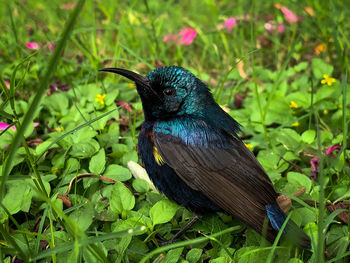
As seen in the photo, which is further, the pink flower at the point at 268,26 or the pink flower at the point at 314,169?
the pink flower at the point at 268,26

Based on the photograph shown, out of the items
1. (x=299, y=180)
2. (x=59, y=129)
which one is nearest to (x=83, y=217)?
(x=59, y=129)

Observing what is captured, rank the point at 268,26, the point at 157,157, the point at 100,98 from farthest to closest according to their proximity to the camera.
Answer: the point at 268,26 → the point at 100,98 → the point at 157,157

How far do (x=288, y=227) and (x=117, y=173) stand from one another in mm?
1145

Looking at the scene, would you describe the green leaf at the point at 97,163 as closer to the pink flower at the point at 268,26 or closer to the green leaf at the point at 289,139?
the green leaf at the point at 289,139

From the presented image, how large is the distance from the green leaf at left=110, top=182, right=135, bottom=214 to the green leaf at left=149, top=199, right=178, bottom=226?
5.8 inches

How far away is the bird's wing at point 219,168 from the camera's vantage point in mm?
2406

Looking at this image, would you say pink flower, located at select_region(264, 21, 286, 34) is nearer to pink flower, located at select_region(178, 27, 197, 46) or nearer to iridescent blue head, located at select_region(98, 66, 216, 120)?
pink flower, located at select_region(178, 27, 197, 46)

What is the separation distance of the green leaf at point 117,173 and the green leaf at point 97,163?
0.18 ft

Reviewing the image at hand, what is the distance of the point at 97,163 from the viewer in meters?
2.80

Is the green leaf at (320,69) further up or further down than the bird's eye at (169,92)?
further down

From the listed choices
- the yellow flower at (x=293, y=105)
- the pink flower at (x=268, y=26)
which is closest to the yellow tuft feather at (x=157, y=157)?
the yellow flower at (x=293, y=105)

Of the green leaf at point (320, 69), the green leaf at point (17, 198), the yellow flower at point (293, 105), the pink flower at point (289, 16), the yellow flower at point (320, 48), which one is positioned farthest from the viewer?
the pink flower at point (289, 16)

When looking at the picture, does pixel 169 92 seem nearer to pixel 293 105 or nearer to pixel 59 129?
pixel 59 129

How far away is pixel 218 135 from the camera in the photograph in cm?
262
